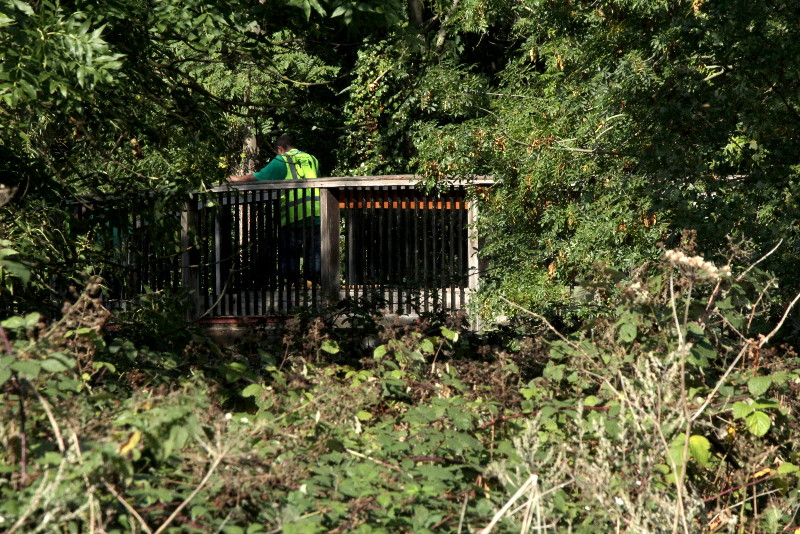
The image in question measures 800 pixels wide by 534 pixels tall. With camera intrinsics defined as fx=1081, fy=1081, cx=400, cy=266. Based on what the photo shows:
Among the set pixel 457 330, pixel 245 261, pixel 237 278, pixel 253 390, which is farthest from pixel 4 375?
pixel 245 261

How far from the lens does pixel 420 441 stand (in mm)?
3816

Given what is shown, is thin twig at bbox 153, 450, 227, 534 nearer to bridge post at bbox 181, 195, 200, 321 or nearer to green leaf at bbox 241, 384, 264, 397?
green leaf at bbox 241, 384, 264, 397

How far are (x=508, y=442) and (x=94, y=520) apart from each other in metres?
1.56

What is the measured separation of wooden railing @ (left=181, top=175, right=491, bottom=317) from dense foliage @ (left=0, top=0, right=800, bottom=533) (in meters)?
0.39

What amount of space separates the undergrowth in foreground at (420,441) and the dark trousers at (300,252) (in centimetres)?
518

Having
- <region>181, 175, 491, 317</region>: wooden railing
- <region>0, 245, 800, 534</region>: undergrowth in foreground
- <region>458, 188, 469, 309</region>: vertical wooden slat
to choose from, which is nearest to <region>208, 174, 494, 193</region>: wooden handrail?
<region>181, 175, 491, 317</region>: wooden railing

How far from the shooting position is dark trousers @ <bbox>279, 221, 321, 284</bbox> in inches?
409

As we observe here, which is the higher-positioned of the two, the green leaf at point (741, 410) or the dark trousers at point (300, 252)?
the green leaf at point (741, 410)

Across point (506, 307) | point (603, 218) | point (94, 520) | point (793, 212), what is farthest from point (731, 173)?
point (94, 520)

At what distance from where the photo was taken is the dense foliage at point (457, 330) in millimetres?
3096

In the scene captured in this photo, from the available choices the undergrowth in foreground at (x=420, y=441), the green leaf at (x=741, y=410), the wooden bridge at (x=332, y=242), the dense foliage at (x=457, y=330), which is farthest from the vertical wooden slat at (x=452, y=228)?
the green leaf at (x=741, y=410)

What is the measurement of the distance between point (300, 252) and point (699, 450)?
23.0 ft

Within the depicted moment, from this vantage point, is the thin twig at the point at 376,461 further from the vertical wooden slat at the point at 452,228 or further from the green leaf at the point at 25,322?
the vertical wooden slat at the point at 452,228

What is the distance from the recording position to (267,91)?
17.9 metres
